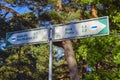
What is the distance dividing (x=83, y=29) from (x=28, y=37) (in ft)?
2.99

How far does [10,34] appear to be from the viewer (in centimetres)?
Answer: 578

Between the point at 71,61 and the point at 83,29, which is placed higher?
the point at 83,29

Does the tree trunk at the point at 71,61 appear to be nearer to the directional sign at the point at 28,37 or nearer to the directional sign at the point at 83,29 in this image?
the directional sign at the point at 28,37

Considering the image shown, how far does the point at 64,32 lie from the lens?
5.40m

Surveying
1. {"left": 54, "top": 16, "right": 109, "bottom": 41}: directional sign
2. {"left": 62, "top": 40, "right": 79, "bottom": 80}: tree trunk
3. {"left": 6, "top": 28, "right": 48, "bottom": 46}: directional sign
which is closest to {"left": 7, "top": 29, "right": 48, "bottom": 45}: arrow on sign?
{"left": 6, "top": 28, "right": 48, "bottom": 46}: directional sign

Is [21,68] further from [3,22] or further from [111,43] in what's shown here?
[111,43]

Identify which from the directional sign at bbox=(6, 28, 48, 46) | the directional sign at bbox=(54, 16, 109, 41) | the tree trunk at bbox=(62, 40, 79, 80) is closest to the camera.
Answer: the directional sign at bbox=(54, 16, 109, 41)

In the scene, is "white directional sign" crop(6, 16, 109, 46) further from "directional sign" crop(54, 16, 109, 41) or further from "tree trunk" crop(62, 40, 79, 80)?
"tree trunk" crop(62, 40, 79, 80)

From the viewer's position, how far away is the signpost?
5.15 metres

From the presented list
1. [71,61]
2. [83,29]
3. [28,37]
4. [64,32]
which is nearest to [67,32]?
[64,32]

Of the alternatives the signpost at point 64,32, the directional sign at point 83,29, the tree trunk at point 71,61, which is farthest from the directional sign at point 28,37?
the tree trunk at point 71,61

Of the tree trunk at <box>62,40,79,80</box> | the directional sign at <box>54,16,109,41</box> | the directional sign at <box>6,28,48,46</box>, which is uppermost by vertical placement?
the directional sign at <box>54,16,109,41</box>

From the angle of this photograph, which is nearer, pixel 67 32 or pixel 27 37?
pixel 67 32

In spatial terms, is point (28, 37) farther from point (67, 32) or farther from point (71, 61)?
point (71, 61)
